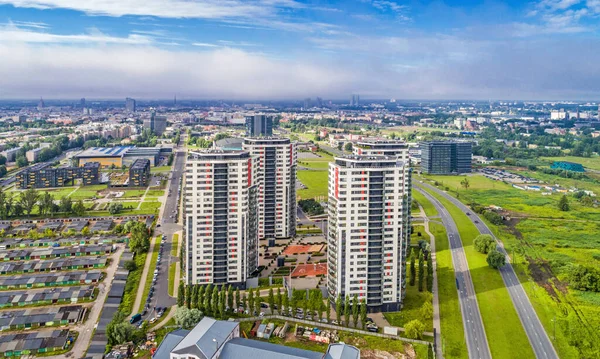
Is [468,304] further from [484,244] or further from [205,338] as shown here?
[205,338]

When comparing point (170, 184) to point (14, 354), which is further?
point (170, 184)

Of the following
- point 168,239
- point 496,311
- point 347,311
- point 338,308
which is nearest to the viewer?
point 347,311

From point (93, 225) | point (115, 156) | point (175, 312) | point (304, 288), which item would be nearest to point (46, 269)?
point (93, 225)

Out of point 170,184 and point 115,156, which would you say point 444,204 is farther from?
point 115,156

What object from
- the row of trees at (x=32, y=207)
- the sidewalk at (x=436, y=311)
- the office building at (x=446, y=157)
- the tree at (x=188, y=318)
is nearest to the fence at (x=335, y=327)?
the sidewalk at (x=436, y=311)

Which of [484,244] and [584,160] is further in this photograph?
[584,160]

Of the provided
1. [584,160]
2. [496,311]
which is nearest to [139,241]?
[496,311]
